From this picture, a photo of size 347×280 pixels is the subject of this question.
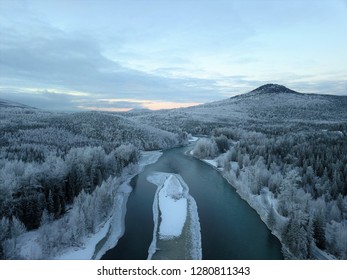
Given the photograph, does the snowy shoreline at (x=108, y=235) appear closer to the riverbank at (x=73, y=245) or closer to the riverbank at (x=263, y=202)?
the riverbank at (x=73, y=245)

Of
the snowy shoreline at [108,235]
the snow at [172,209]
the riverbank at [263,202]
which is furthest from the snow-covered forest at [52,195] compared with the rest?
the riverbank at [263,202]

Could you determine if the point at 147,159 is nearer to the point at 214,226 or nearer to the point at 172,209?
the point at 172,209

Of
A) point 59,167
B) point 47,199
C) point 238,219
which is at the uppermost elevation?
point 59,167

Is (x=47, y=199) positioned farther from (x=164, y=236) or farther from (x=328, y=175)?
(x=328, y=175)

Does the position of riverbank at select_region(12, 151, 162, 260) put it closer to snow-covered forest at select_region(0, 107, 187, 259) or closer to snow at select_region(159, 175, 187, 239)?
snow-covered forest at select_region(0, 107, 187, 259)

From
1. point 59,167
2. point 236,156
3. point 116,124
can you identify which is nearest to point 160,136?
point 116,124

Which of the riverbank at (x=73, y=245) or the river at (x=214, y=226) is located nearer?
the riverbank at (x=73, y=245)

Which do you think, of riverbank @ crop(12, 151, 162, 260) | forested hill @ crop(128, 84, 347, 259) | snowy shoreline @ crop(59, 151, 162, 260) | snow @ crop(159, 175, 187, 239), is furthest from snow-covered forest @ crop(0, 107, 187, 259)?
forested hill @ crop(128, 84, 347, 259)
